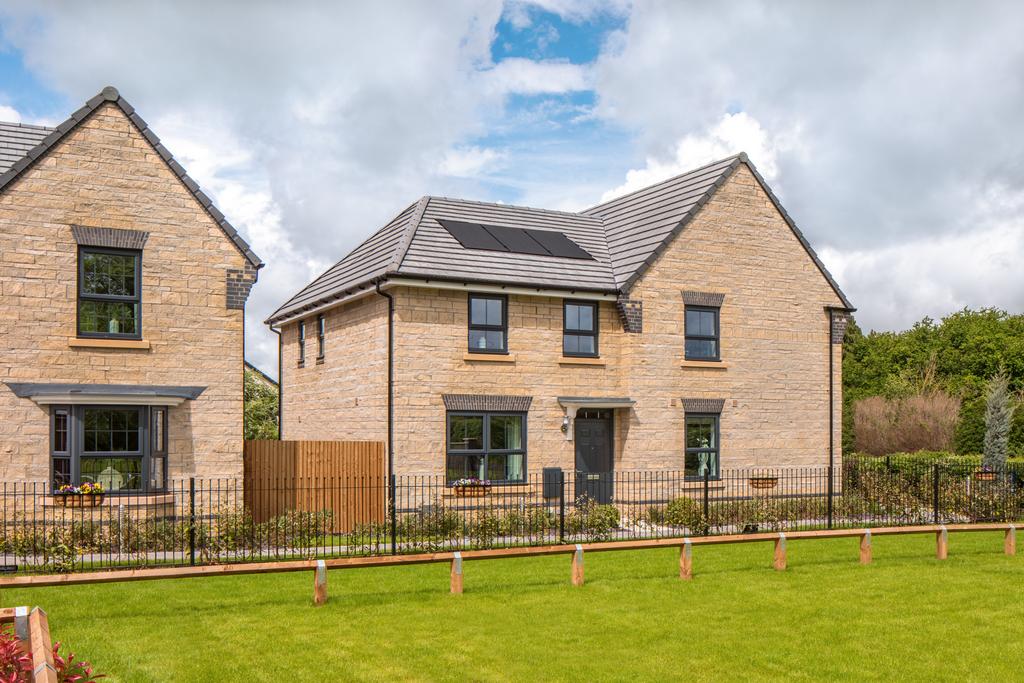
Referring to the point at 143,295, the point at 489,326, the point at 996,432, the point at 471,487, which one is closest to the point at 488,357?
the point at 489,326

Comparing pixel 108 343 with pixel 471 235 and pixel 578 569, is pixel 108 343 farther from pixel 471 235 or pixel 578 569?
pixel 578 569

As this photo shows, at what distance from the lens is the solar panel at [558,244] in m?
25.5

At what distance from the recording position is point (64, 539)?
661 inches

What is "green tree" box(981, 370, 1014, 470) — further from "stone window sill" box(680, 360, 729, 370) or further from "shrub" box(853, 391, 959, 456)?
"stone window sill" box(680, 360, 729, 370)

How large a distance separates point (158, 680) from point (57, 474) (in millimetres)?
10270

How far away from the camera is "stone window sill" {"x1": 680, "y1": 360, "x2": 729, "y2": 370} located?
2488 centimetres

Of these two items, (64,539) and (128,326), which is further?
(128,326)

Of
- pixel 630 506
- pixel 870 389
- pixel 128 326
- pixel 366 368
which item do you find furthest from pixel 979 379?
pixel 128 326

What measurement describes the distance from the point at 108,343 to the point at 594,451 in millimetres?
11618

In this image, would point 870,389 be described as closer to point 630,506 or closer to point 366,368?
point 630,506

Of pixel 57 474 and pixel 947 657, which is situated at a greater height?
pixel 57 474

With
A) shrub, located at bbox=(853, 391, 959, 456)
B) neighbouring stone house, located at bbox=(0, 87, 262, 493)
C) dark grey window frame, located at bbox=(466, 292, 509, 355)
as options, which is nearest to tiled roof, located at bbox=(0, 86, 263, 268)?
neighbouring stone house, located at bbox=(0, 87, 262, 493)

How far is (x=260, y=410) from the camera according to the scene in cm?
3638

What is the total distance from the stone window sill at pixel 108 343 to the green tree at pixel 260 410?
16293mm
